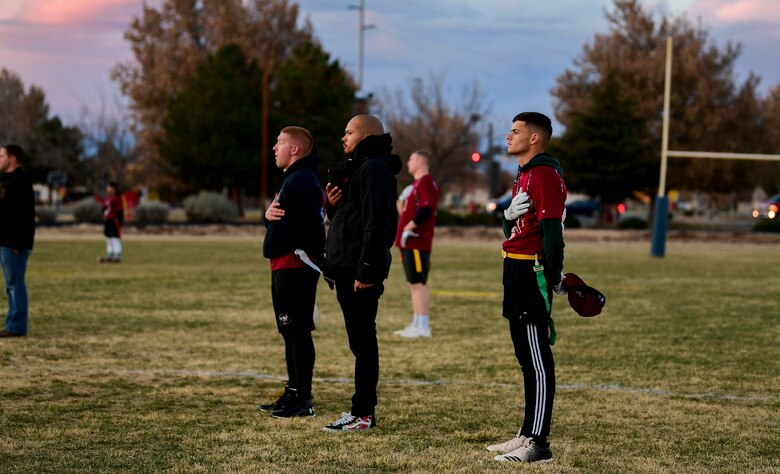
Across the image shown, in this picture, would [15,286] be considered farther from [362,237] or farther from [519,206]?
[519,206]

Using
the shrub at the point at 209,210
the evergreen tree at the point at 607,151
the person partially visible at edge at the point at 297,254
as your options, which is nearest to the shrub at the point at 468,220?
the evergreen tree at the point at 607,151

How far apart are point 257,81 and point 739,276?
39814mm

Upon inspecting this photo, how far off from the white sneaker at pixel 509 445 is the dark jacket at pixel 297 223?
1747 mm

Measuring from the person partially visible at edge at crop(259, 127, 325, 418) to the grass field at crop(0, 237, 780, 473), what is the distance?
1.33 feet

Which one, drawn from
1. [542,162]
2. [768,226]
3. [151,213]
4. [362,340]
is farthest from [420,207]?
[768,226]

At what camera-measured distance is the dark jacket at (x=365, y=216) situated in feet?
20.2

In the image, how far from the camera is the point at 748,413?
7121mm

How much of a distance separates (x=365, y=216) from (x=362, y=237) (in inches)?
7.3

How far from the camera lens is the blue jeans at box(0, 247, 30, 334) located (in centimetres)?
988

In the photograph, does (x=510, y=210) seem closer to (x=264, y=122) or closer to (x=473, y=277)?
(x=473, y=277)

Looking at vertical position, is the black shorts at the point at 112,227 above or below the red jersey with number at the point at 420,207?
below

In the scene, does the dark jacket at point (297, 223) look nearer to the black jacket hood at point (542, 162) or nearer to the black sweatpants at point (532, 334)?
the black sweatpants at point (532, 334)

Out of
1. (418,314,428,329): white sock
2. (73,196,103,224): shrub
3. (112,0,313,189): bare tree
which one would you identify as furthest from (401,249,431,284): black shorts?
(112,0,313,189): bare tree

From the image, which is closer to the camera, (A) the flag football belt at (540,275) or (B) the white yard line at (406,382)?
(A) the flag football belt at (540,275)
